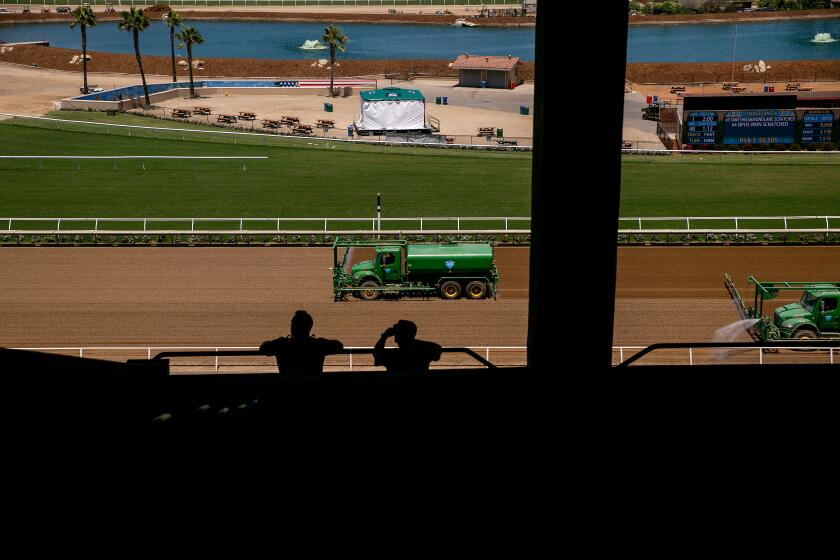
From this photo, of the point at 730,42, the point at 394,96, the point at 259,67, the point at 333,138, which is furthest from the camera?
the point at 730,42

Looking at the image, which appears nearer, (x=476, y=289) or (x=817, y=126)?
(x=476, y=289)

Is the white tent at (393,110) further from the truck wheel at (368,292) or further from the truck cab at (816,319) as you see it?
the truck cab at (816,319)

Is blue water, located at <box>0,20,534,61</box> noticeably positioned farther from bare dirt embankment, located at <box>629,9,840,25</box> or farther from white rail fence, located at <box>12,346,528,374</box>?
white rail fence, located at <box>12,346,528,374</box>

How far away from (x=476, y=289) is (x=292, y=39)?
7666 cm

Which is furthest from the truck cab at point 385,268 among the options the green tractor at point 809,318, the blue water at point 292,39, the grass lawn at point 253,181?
the blue water at point 292,39

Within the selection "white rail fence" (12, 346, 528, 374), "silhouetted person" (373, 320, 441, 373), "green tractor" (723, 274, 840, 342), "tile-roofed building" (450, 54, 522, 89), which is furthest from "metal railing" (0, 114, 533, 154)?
"silhouetted person" (373, 320, 441, 373)

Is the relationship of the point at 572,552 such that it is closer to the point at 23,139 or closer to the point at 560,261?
the point at 560,261

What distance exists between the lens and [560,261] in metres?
5.37

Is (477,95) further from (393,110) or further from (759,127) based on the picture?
(759,127)

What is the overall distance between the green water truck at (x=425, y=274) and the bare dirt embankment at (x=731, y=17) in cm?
8446

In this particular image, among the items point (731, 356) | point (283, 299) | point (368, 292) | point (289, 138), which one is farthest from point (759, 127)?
point (283, 299)

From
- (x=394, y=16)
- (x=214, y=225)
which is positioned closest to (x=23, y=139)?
(x=214, y=225)

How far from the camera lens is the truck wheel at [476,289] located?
17047 millimetres

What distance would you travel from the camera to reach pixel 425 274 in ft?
56.0
